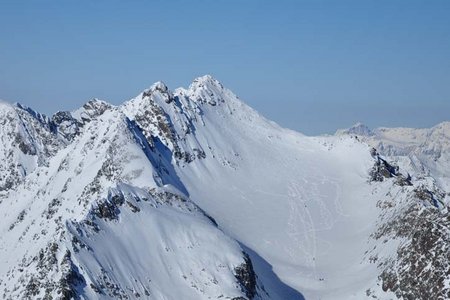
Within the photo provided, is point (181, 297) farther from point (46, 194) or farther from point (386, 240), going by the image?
point (46, 194)

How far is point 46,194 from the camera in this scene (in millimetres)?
180125

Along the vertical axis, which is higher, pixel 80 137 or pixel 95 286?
pixel 80 137

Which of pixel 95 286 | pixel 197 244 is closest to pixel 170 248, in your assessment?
pixel 197 244

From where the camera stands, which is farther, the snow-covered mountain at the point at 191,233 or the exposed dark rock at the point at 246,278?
the exposed dark rock at the point at 246,278

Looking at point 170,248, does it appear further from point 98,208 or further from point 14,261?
point 14,261

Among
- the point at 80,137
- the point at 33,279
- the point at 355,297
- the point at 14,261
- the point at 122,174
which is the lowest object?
the point at 355,297

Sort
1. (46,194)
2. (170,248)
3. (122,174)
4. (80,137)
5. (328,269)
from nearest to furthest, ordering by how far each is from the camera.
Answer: (170,248)
(328,269)
(122,174)
(46,194)
(80,137)

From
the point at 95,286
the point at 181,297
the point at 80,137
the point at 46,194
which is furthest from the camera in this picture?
the point at 80,137

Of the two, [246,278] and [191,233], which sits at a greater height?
[191,233]

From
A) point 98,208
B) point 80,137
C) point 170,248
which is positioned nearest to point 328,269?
point 170,248

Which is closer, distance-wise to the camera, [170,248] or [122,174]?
[170,248]

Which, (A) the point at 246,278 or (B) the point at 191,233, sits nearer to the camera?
(A) the point at 246,278

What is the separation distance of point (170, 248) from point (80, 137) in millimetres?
73475

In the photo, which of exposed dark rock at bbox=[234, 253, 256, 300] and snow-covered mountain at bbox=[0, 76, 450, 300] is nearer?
snow-covered mountain at bbox=[0, 76, 450, 300]
